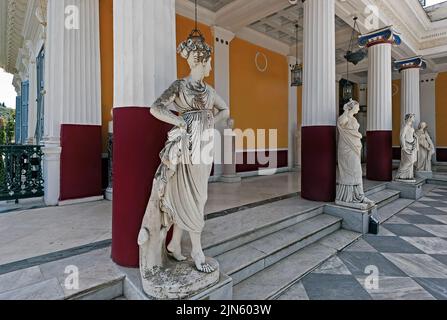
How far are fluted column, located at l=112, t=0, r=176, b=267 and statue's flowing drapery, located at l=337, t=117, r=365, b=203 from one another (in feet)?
9.90

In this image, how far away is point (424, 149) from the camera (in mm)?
8008

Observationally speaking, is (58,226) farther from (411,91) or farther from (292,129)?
(411,91)

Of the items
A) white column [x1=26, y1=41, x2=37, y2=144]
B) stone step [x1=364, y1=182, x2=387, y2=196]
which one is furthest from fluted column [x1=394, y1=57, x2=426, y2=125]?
white column [x1=26, y1=41, x2=37, y2=144]

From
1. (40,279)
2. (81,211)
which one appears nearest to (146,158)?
(40,279)

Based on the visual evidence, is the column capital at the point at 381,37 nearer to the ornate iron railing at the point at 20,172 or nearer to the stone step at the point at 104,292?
the stone step at the point at 104,292

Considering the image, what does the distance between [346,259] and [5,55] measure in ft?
46.9

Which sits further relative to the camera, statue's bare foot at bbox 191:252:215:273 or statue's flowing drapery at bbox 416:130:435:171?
statue's flowing drapery at bbox 416:130:435:171

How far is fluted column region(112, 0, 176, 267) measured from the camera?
196 centimetres

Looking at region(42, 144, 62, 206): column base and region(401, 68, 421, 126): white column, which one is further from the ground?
region(401, 68, 421, 126): white column

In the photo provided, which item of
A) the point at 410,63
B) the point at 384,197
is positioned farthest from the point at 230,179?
the point at 410,63

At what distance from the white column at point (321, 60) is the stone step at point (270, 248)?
1.81m

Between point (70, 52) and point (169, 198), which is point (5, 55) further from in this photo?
point (169, 198)

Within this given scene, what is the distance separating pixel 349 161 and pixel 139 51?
339 cm

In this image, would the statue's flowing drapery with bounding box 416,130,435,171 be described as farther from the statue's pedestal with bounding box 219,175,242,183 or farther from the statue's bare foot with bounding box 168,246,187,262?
the statue's bare foot with bounding box 168,246,187,262
